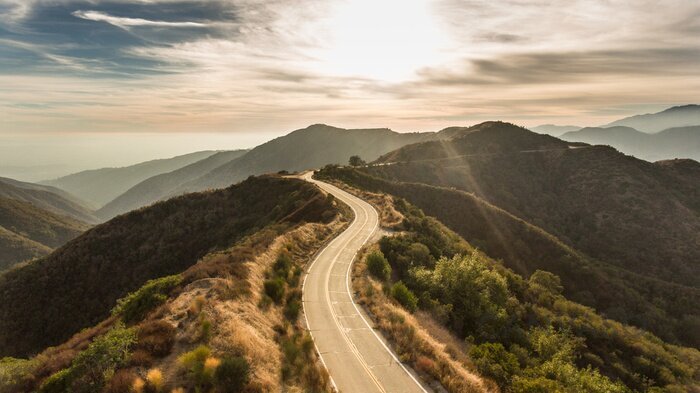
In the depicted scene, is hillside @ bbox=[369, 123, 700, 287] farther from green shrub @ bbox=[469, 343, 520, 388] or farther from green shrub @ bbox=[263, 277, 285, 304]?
green shrub @ bbox=[263, 277, 285, 304]

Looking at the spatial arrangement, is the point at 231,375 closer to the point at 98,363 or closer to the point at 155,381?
the point at 155,381

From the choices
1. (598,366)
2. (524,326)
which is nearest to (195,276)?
(524,326)

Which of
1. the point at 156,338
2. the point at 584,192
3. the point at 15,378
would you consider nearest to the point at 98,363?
the point at 156,338

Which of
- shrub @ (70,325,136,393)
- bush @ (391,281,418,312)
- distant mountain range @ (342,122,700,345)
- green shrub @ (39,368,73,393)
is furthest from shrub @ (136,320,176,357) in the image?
distant mountain range @ (342,122,700,345)

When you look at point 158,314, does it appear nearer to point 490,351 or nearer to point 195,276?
point 195,276

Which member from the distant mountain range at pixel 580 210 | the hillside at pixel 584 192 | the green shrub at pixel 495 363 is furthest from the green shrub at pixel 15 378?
the hillside at pixel 584 192

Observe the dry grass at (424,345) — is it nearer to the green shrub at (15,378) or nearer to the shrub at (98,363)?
the shrub at (98,363)
